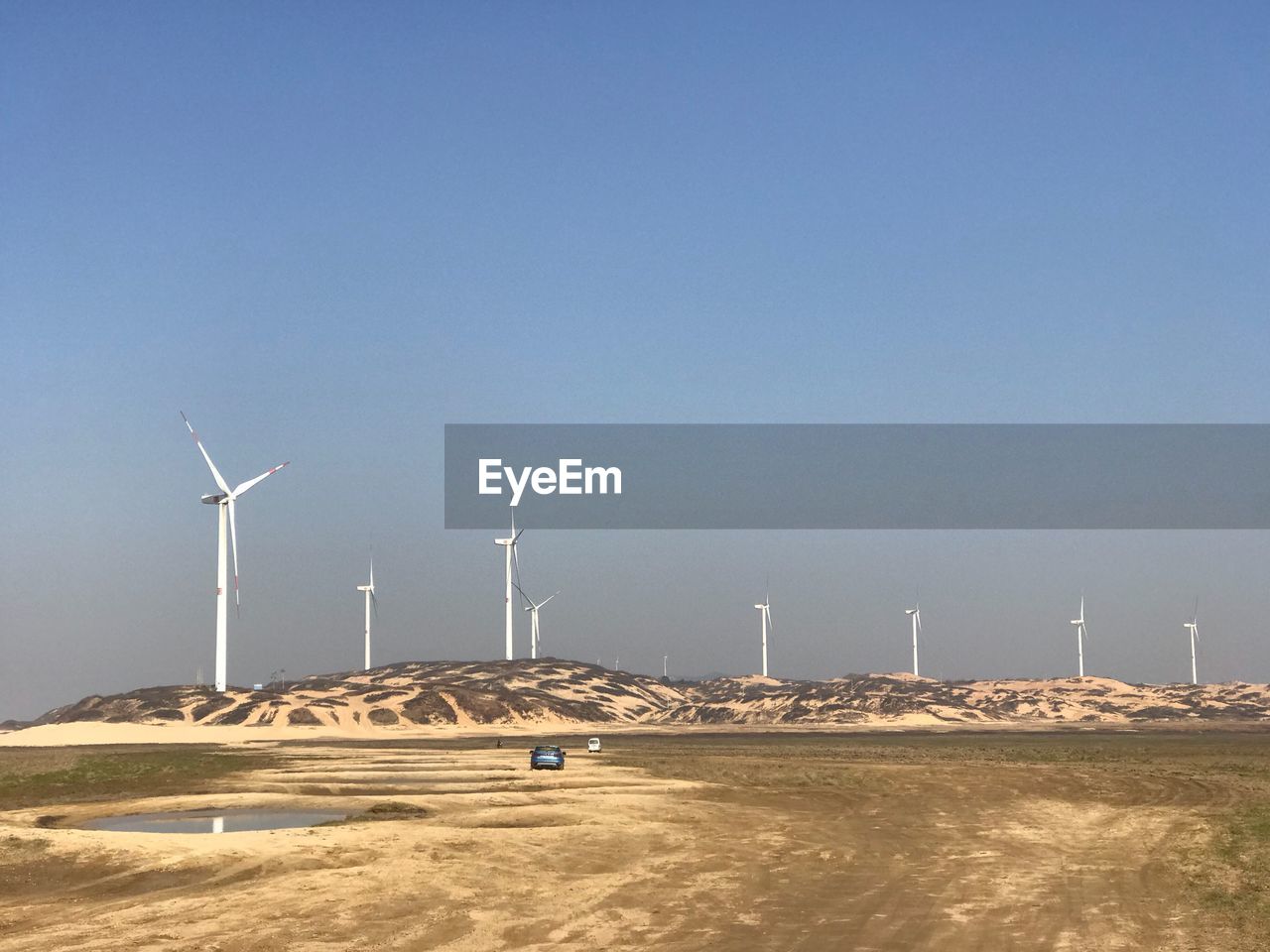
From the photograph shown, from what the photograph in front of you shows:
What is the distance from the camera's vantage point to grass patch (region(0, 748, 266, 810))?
5953 cm

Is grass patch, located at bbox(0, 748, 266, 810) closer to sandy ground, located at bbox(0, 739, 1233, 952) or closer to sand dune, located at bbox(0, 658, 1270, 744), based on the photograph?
sandy ground, located at bbox(0, 739, 1233, 952)

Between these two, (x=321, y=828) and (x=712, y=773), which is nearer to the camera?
(x=321, y=828)

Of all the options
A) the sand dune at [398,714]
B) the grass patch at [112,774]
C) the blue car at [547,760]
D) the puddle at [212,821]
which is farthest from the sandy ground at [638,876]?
the sand dune at [398,714]

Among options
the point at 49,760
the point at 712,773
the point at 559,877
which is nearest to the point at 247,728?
the point at 49,760

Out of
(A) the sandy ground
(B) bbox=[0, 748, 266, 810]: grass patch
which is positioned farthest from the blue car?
(B) bbox=[0, 748, 266, 810]: grass patch

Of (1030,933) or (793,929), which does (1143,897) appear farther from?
(793,929)

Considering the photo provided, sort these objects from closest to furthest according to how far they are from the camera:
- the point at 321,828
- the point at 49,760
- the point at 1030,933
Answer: the point at 1030,933, the point at 321,828, the point at 49,760

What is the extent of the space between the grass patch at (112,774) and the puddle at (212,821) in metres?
8.97

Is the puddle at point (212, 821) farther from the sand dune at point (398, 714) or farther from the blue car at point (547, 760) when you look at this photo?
the sand dune at point (398, 714)

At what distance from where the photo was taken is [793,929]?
2500 cm

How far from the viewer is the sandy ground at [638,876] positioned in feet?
80.0

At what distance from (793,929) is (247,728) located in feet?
421

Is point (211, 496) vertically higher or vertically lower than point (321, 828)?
higher

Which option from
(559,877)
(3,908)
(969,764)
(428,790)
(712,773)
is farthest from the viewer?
(969,764)
